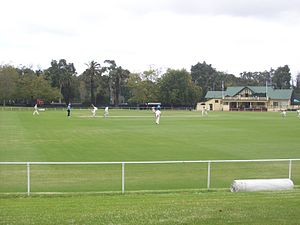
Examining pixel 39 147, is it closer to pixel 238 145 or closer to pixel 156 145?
pixel 156 145

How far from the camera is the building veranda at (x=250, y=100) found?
13512 cm

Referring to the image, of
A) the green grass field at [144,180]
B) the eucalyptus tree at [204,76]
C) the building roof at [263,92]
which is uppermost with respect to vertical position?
the eucalyptus tree at [204,76]

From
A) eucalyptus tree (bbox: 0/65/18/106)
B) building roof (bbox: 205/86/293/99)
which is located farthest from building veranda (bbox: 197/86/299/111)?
eucalyptus tree (bbox: 0/65/18/106)

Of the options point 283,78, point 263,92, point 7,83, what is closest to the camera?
point 7,83

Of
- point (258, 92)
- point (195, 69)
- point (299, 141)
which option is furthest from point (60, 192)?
point (195, 69)

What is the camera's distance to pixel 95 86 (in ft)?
480

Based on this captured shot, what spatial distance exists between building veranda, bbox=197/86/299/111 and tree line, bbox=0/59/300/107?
5.69 meters

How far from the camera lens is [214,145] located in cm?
2681

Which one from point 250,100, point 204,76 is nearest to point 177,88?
point 250,100

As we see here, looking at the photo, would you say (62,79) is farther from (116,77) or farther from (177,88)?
(177,88)

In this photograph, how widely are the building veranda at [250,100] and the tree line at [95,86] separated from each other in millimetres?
5690

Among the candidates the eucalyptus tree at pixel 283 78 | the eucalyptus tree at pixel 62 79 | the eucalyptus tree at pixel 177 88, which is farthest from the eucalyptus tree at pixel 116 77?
the eucalyptus tree at pixel 283 78

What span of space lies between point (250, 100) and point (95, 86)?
50.4 m

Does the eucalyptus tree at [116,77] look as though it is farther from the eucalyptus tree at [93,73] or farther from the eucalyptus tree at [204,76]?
the eucalyptus tree at [204,76]
